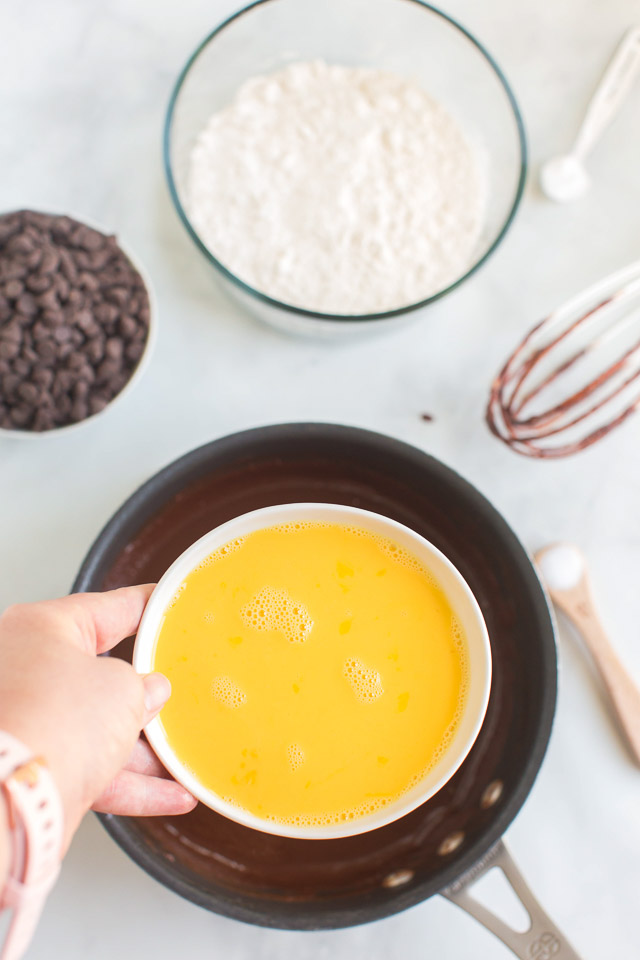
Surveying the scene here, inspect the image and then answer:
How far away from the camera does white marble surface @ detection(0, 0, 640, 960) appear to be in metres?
0.78

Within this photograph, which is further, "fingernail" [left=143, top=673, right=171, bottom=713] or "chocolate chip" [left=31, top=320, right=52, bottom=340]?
"chocolate chip" [left=31, top=320, right=52, bottom=340]

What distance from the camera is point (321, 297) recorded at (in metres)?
0.80

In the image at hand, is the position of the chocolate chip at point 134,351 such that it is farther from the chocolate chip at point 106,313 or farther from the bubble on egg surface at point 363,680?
the bubble on egg surface at point 363,680

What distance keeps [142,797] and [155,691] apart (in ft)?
0.46

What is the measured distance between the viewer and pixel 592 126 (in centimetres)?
87

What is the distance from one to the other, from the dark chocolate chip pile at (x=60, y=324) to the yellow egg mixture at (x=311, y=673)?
30cm

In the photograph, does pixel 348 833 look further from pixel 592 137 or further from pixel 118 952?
pixel 592 137

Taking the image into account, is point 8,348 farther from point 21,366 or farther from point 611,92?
point 611,92

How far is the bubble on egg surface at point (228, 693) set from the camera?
578mm

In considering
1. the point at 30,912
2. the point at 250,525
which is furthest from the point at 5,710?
the point at 250,525

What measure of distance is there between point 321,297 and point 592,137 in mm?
385

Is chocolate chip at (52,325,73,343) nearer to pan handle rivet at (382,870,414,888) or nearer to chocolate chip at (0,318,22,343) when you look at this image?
chocolate chip at (0,318,22,343)

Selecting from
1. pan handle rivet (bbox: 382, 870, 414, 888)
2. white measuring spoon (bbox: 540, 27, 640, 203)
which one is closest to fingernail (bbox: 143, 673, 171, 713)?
pan handle rivet (bbox: 382, 870, 414, 888)

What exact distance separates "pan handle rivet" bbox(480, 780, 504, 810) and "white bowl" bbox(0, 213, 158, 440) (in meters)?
0.53
